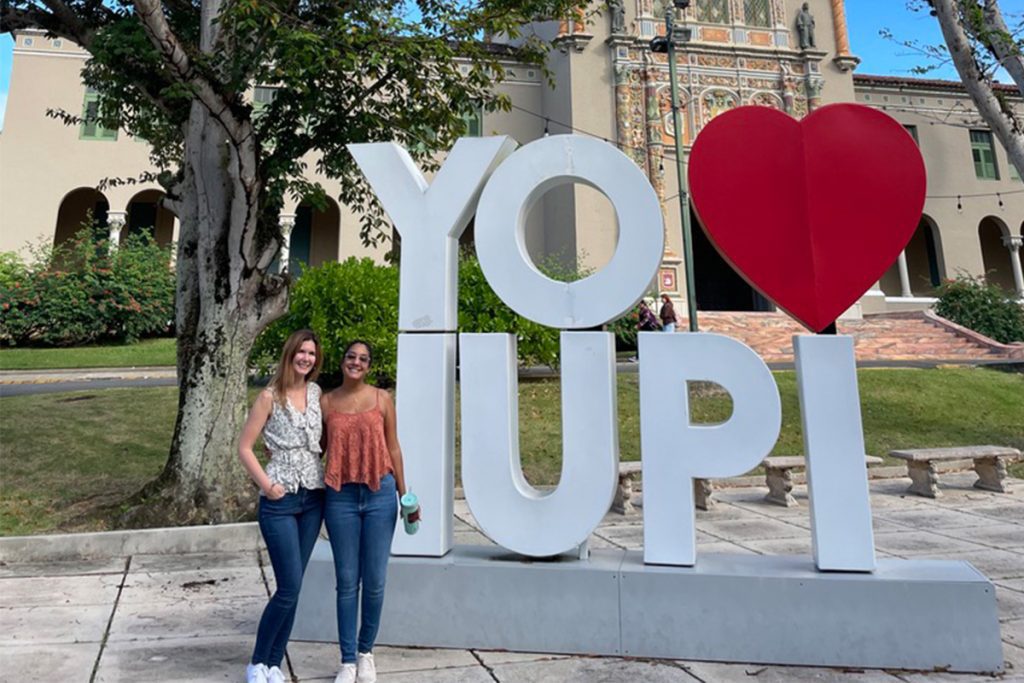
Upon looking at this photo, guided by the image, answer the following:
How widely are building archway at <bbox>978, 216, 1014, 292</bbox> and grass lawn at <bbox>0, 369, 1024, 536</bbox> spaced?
19107 millimetres

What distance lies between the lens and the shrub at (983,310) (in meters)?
19.3

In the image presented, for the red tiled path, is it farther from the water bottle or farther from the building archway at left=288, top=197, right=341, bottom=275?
the water bottle

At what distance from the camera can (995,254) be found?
28578 mm

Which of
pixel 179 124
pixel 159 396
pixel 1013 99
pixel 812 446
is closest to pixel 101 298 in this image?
pixel 159 396

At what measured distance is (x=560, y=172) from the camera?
367cm

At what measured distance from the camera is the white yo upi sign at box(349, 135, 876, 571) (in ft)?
10.7

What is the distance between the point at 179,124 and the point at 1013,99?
29.1 m

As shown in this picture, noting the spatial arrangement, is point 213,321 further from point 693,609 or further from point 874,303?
point 874,303

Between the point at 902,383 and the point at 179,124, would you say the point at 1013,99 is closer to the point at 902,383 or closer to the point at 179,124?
the point at 902,383

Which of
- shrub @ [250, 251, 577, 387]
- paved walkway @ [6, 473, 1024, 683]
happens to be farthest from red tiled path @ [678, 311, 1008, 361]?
paved walkway @ [6, 473, 1024, 683]

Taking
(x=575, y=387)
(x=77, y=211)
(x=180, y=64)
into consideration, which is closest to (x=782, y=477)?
(x=575, y=387)

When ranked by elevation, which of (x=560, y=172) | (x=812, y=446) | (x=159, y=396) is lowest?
(x=812, y=446)

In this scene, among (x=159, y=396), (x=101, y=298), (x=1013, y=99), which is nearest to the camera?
(x=159, y=396)

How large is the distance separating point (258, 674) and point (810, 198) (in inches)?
143
